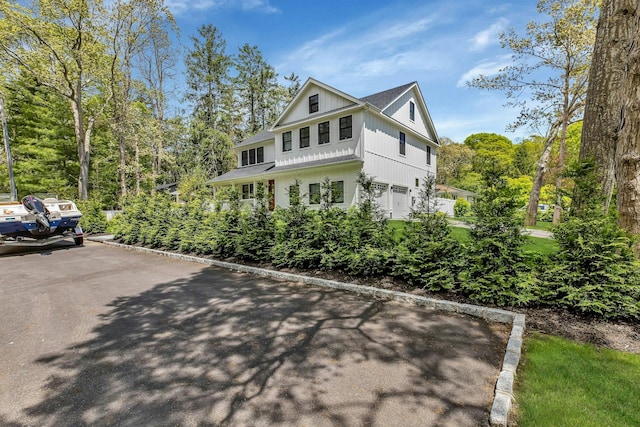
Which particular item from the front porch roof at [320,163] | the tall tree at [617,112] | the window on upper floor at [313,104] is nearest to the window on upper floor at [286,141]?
the front porch roof at [320,163]

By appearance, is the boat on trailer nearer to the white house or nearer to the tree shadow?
the tree shadow

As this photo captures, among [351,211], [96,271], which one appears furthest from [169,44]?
[351,211]

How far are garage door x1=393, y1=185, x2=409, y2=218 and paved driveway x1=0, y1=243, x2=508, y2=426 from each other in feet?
38.6

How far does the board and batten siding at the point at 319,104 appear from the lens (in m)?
14.6

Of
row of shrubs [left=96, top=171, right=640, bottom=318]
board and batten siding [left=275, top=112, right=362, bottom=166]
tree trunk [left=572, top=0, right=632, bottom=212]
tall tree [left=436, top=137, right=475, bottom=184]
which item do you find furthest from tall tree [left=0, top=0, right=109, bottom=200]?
tall tree [left=436, top=137, right=475, bottom=184]

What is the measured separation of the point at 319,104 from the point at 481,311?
1395cm

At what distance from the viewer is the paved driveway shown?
2184 millimetres

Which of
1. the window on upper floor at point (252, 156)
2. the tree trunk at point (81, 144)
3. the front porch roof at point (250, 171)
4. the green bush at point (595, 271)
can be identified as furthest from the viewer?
the window on upper floor at point (252, 156)

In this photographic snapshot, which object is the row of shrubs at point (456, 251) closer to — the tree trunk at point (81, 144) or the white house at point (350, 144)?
the white house at point (350, 144)

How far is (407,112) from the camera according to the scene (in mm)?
16797

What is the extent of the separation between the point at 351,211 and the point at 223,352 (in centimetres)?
386

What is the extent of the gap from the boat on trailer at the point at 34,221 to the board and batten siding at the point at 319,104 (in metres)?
11.1

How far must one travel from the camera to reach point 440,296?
450 cm

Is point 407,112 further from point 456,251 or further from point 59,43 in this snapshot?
point 59,43
